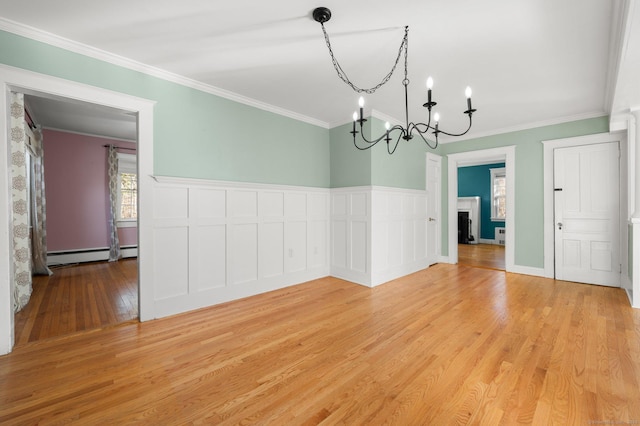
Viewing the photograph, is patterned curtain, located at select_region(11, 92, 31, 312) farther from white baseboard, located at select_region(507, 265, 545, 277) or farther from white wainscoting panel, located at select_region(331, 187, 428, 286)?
white baseboard, located at select_region(507, 265, 545, 277)

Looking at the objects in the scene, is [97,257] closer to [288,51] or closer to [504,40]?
[288,51]

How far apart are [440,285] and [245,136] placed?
11.4 ft

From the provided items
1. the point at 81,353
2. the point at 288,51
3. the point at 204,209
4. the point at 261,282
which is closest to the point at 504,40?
the point at 288,51

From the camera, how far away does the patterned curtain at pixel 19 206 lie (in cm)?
302

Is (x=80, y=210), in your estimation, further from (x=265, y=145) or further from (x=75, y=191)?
(x=265, y=145)

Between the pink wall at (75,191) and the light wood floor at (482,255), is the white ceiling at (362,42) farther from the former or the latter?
the pink wall at (75,191)

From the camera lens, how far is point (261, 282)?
3.70m

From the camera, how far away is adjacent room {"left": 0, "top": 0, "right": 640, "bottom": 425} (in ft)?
5.83

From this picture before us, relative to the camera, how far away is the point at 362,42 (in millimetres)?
2357

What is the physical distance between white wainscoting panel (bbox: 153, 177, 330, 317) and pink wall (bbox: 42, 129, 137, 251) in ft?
13.7

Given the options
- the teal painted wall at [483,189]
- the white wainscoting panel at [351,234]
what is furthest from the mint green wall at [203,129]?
the teal painted wall at [483,189]

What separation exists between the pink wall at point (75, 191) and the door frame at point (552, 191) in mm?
8309

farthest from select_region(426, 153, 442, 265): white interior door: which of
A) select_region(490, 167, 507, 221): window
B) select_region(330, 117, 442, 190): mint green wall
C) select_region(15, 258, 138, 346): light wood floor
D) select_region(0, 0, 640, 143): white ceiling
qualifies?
select_region(15, 258, 138, 346): light wood floor

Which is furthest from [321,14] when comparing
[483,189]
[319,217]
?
[483,189]
